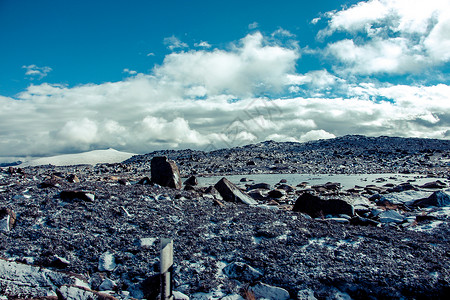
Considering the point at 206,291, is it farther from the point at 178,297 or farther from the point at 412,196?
the point at 412,196

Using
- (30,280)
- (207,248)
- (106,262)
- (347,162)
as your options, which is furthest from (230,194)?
(347,162)

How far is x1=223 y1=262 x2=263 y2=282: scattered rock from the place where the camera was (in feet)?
12.3

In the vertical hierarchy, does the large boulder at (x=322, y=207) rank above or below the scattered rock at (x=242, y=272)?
above

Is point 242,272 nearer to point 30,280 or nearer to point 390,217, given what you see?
A: point 30,280

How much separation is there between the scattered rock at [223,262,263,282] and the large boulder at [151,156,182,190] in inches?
238

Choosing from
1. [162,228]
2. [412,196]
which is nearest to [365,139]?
[412,196]

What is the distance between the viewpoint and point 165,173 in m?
10.3

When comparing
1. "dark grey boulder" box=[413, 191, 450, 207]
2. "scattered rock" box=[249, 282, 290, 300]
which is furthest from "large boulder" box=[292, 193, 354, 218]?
"scattered rock" box=[249, 282, 290, 300]

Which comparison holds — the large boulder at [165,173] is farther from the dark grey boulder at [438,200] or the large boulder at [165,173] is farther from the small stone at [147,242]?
the dark grey boulder at [438,200]

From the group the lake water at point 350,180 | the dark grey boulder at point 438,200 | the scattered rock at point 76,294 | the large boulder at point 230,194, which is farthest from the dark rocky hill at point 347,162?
the scattered rock at point 76,294

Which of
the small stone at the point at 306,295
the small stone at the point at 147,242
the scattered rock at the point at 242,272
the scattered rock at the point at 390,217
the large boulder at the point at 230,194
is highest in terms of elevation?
the large boulder at the point at 230,194

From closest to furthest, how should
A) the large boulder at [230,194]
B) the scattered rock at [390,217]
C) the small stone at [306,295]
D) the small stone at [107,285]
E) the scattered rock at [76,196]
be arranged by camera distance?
the small stone at [306,295]
the small stone at [107,285]
the scattered rock at [76,196]
the scattered rock at [390,217]
the large boulder at [230,194]

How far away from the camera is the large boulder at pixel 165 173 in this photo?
32.8 ft

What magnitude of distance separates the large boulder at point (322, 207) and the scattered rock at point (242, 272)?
322 cm
